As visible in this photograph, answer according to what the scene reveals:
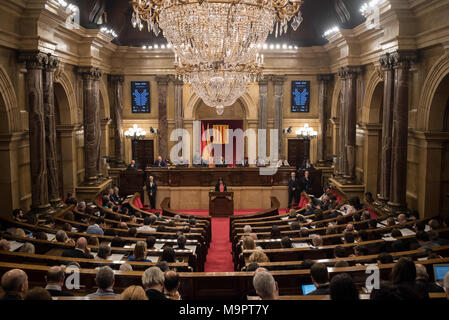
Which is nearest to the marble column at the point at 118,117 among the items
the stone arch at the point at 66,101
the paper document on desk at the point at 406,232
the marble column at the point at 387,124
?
the stone arch at the point at 66,101

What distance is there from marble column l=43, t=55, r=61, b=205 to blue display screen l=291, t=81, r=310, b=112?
11135 mm

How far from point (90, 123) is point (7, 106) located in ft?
15.7

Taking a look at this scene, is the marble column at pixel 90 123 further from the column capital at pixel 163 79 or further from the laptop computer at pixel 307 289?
the laptop computer at pixel 307 289

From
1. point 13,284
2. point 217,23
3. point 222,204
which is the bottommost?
point 222,204

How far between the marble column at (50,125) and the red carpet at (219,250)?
4.73 m

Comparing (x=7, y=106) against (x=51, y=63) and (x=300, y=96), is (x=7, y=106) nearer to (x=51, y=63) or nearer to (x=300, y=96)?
(x=51, y=63)

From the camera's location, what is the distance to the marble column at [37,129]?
35.4ft

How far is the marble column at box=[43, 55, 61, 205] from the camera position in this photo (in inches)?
447

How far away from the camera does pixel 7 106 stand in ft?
34.4

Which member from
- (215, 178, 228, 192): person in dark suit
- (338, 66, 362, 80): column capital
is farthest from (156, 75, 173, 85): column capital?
(338, 66, 362, 80): column capital

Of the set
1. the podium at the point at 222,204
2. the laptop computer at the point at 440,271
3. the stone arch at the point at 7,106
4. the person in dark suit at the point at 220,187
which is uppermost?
the stone arch at the point at 7,106

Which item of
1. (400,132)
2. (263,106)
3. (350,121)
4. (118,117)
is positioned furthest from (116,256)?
(263,106)
